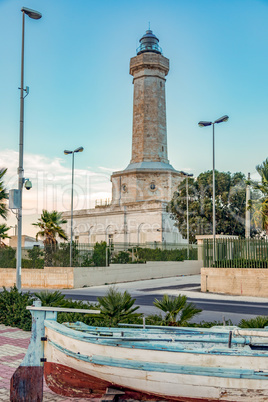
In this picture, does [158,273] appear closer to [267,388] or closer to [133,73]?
[267,388]

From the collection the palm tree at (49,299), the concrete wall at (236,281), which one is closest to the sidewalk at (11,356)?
the palm tree at (49,299)

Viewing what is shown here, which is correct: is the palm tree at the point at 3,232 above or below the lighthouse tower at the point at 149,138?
below

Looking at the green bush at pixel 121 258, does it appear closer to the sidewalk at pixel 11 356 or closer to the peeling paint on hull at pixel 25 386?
the sidewalk at pixel 11 356

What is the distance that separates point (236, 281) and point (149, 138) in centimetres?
3256

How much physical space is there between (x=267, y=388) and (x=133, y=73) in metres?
50.9

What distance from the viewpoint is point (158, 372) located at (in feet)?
16.0

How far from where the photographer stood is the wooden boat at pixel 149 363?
15.5 ft

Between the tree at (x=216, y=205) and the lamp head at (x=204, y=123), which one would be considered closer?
the lamp head at (x=204, y=123)

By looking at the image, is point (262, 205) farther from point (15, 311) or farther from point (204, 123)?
point (15, 311)

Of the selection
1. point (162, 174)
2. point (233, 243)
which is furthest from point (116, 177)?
point (233, 243)

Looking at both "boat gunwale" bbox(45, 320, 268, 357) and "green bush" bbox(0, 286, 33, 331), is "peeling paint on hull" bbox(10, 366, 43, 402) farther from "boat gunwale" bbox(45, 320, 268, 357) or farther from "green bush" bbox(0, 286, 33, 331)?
"green bush" bbox(0, 286, 33, 331)

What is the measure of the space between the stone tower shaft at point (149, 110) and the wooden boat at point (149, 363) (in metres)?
44.9

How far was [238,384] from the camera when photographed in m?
4.69

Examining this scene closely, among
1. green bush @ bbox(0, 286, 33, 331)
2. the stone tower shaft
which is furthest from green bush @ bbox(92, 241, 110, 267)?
the stone tower shaft
